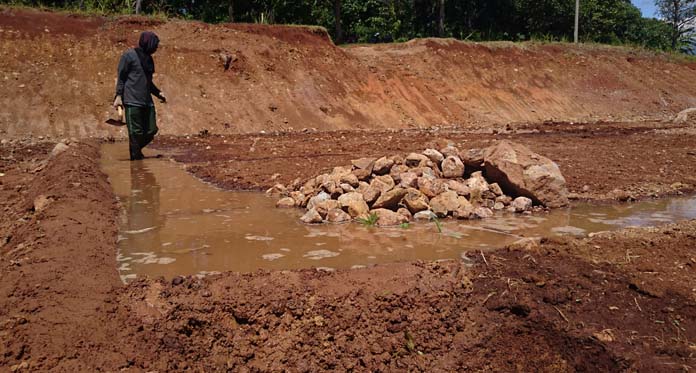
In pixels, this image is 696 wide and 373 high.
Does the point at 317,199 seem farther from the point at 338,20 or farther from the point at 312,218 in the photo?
the point at 338,20

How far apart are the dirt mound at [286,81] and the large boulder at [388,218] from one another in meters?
9.99

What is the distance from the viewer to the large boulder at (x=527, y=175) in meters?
5.43

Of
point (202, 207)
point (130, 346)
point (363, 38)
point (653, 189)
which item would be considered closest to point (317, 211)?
point (202, 207)

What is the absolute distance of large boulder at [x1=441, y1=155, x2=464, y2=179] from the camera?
233 inches

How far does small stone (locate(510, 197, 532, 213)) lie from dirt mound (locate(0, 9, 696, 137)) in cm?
1012

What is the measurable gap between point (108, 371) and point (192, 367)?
0.38 m

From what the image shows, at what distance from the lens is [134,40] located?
1595 cm

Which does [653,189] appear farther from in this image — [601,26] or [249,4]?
[601,26]

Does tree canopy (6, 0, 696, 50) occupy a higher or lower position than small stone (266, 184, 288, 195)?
higher

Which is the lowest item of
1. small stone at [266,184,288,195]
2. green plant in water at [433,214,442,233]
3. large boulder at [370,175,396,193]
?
green plant in water at [433,214,442,233]

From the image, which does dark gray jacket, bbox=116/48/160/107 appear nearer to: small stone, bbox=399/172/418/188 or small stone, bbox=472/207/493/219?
small stone, bbox=399/172/418/188

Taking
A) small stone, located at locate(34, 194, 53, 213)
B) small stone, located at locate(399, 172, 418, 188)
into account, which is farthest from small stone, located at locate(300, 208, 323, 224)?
small stone, located at locate(34, 194, 53, 213)

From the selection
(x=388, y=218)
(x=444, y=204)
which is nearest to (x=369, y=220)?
(x=388, y=218)

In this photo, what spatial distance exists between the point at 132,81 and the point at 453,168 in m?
4.90
